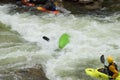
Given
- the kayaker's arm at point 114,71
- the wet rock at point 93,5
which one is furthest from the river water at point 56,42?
the wet rock at point 93,5

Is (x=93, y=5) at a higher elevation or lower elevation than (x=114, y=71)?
higher

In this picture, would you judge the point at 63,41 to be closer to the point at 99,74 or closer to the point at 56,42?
the point at 56,42

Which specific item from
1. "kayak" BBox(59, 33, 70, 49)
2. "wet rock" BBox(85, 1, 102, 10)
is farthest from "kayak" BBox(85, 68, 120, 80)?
"wet rock" BBox(85, 1, 102, 10)

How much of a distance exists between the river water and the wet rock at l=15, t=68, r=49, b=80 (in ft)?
0.61

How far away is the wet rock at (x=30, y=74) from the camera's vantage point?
765 centimetres

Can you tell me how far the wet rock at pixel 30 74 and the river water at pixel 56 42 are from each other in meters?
0.19

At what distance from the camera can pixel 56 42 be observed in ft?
35.4

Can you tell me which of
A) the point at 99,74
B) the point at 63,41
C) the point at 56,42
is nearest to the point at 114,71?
the point at 99,74


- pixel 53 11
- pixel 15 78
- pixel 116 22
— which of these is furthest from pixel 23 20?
pixel 15 78

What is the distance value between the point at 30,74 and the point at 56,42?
318 cm

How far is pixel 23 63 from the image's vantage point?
871 centimetres

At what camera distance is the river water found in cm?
867

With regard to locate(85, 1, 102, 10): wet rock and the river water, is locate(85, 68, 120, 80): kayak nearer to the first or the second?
the river water

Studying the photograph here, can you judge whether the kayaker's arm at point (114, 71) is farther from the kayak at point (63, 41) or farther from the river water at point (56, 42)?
the kayak at point (63, 41)
